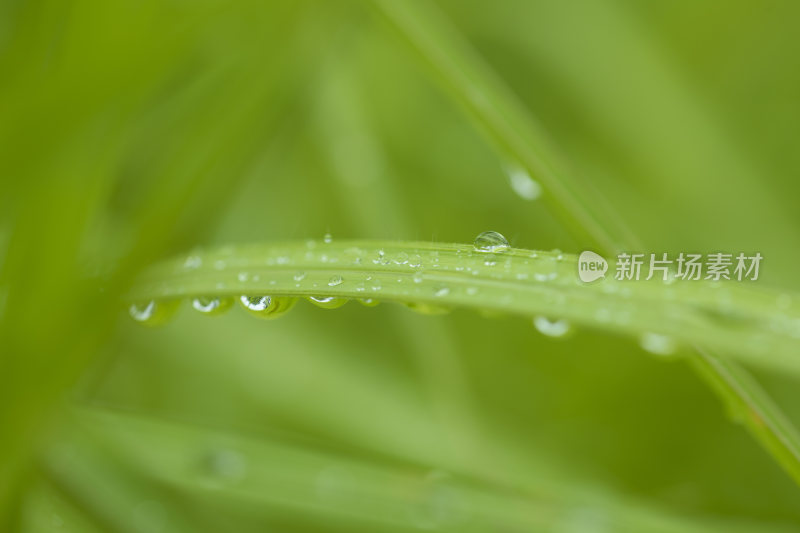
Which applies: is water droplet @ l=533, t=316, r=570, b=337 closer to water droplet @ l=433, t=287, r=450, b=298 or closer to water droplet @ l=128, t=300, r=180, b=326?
water droplet @ l=433, t=287, r=450, b=298

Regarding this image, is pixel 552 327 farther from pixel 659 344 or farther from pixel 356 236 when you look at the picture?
pixel 356 236

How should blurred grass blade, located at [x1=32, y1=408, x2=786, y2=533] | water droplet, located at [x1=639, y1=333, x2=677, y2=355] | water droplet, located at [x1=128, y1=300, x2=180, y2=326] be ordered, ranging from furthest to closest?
blurred grass blade, located at [x1=32, y1=408, x2=786, y2=533] < water droplet, located at [x1=128, y1=300, x2=180, y2=326] < water droplet, located at [x1=639, y1=333, x2=677, y2=355]

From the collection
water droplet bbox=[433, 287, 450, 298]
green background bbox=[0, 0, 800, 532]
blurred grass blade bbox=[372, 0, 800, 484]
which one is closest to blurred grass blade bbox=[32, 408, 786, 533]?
green background bbox=[0, 0, 800, 532]

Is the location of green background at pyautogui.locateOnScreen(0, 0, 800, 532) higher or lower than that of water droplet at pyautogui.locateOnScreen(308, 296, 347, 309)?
higher

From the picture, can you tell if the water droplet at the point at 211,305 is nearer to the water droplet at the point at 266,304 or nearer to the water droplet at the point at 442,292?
the water droplet at the point at 266,304

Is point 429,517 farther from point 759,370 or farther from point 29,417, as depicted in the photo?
point 759,370

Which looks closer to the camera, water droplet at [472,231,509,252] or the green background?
water droplet at [472,231,509,252]
